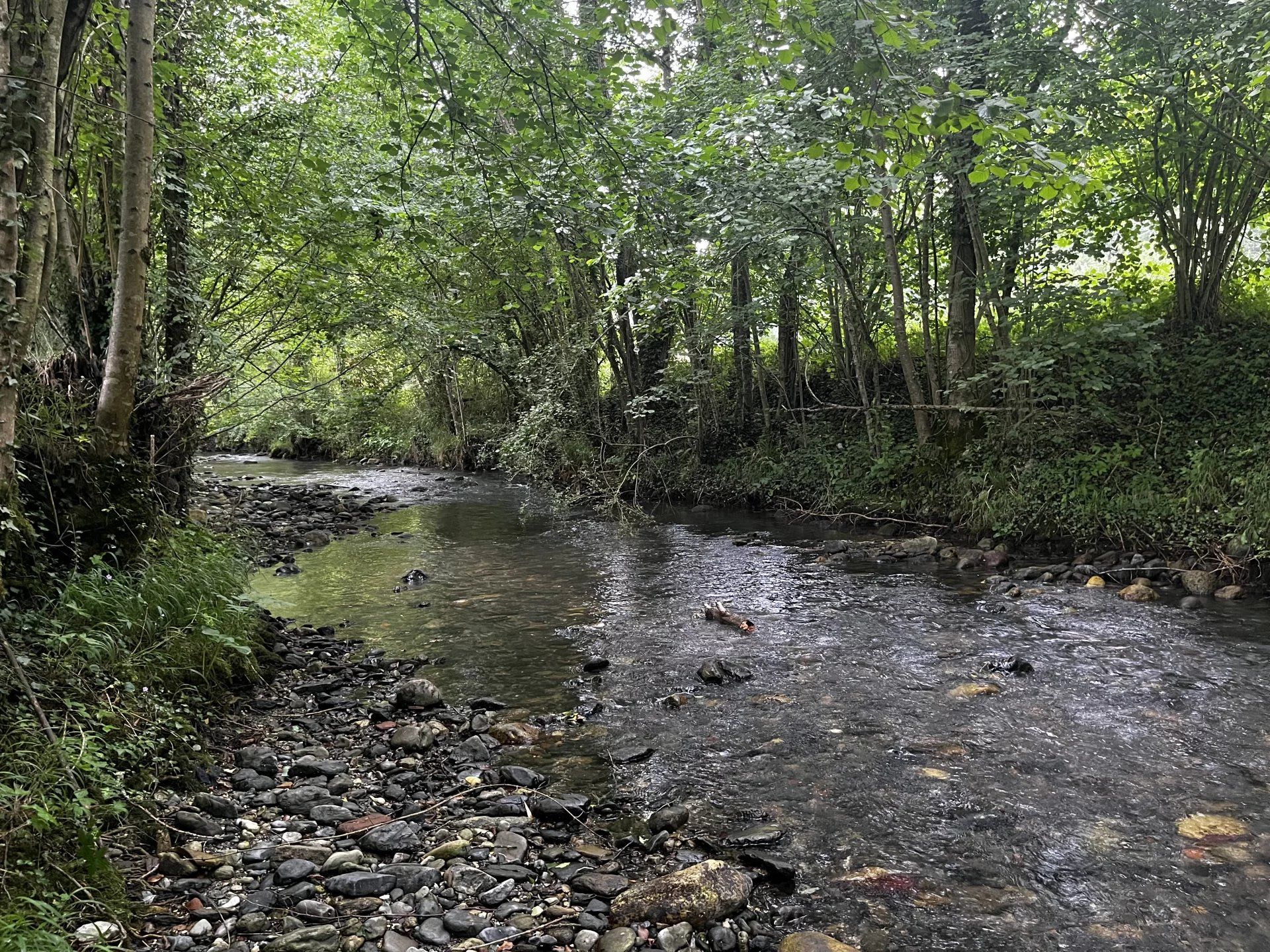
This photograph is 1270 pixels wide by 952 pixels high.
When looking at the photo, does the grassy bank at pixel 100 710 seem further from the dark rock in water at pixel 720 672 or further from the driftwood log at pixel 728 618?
the driftwood log at pixel 728 618

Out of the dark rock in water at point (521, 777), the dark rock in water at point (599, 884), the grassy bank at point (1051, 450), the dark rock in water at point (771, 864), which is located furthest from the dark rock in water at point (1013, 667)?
the dark rock in water at point (599, 884)

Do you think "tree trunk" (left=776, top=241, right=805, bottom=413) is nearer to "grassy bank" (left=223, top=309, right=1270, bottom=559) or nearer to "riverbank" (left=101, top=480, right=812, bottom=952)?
"grassy bank" (left=223, top=309, right=1270, bottom=559)

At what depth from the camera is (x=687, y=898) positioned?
10.6 feet

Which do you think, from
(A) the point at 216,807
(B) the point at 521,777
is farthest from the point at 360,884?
Result: (B) the point at 521,777

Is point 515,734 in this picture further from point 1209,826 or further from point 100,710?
point 1209,826

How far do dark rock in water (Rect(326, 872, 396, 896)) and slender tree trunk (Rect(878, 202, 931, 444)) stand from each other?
37.5ft

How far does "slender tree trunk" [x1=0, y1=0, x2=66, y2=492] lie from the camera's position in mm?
3543

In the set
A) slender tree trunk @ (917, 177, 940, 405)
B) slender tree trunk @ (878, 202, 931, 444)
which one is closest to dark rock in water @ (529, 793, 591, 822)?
slender tree trunk @ (878, 202, 931, 444)

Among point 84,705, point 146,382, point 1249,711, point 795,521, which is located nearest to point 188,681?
point 84,705

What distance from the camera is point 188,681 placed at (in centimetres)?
504

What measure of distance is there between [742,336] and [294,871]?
13.5m

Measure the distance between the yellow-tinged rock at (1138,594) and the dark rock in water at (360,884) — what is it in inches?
332

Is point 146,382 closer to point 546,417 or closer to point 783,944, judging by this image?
point 783,944

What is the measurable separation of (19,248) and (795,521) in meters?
12.4
